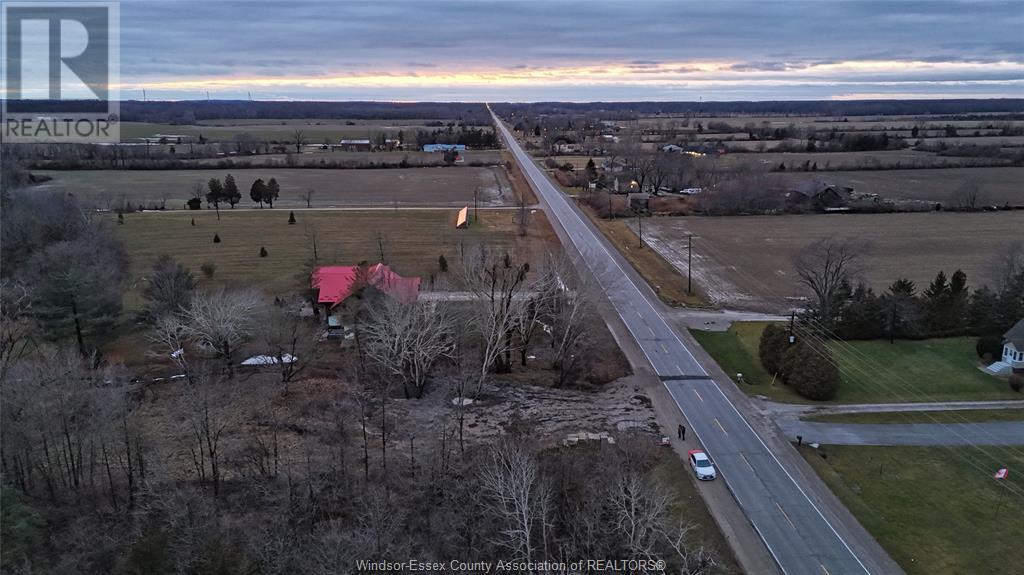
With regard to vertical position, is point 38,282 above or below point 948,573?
above

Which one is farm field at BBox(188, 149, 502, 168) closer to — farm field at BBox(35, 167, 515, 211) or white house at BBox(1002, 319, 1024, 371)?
farm field at BBox(35, 167, 515, 211)

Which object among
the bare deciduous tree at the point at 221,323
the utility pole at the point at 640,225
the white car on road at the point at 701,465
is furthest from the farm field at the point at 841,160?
the bare deciduous tree at the point at 221,323

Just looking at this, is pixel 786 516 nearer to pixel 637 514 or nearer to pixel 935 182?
pixel 637 514

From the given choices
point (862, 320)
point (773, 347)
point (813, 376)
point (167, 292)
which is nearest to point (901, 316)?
point (862, 320)

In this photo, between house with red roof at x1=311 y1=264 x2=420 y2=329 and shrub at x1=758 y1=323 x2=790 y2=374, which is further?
house with red roof at x1=311 y1=264 x2=420 y2=329

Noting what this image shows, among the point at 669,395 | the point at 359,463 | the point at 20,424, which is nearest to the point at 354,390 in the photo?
the point at 359,463

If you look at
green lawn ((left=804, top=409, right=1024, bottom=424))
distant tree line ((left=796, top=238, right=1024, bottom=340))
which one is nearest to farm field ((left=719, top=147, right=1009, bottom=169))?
distant tree line ((left=796, top=238, right=1024, bottom=340))

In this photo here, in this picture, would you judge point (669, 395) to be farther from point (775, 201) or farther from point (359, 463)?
point (775, 201)
